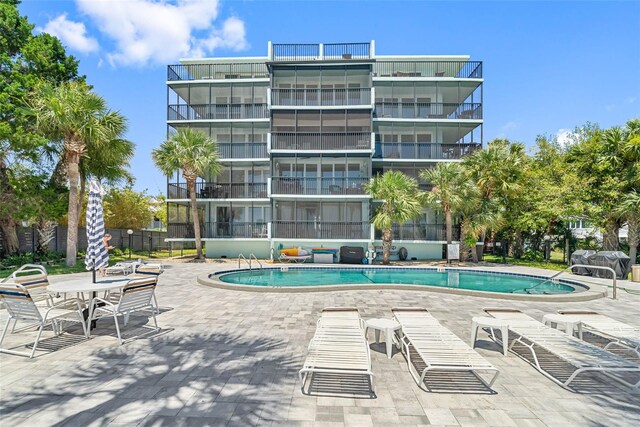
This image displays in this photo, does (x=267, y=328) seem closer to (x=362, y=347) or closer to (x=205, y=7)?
(x=362, y=347)

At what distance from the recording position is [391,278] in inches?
600

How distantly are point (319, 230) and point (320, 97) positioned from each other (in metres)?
9.57

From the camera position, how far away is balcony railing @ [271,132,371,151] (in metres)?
20.8

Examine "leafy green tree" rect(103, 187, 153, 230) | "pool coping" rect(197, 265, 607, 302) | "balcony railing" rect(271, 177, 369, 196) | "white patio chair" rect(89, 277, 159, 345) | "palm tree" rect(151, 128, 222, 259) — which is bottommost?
"pool coping" rect(197, 265, 607, 302)

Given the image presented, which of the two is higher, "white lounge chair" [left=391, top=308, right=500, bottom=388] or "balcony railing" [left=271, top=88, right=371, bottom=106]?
"balcony railing" [left=271, top=88, right=371, bottom=106]

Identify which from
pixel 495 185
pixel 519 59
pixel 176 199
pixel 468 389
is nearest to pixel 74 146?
pixel 176 199

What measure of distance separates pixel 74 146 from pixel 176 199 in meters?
7.18

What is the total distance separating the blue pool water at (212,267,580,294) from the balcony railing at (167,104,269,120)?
12.5 m

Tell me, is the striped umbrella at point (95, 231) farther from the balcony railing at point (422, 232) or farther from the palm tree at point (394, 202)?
the balcony railing at point (422, 232)

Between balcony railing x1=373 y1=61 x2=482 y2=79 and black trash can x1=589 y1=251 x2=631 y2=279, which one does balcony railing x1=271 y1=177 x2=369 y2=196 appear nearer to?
balcony railing x1=373 y1=61 x2=482 y2=79

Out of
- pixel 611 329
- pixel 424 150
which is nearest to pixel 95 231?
pixel 611 329

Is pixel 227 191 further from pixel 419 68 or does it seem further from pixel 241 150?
pixel 419 68

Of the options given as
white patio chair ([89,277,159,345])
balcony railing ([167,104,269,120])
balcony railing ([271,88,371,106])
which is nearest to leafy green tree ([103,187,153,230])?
balcony railing ([167,104,269,120])

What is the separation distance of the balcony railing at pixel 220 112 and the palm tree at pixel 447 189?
1310cm
